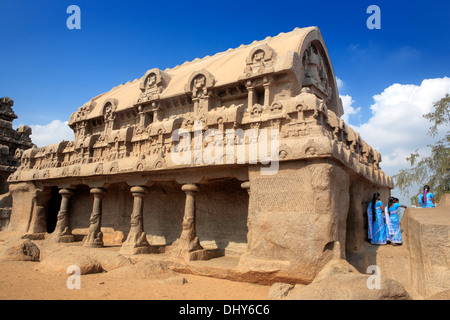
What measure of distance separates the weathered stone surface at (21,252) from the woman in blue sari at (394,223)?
32.5 ft

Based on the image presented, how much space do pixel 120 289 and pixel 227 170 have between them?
3.46m

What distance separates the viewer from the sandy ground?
579cm

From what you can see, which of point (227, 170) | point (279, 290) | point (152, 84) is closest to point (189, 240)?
point (227, 170)

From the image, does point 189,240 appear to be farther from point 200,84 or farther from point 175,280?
point 200,84

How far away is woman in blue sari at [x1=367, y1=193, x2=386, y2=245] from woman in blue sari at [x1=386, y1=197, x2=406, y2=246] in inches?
6.5

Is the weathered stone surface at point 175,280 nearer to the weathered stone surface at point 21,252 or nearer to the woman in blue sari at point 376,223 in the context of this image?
the weathered stone surface at point 21,252

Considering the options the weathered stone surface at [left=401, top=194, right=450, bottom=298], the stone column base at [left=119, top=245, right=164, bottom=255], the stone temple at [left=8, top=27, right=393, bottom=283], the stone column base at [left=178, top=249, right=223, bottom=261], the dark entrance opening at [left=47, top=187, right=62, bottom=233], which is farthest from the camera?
the dark entrance opening at [left=47, top=187, right=62, bottom=233]

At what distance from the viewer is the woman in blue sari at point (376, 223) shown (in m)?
8.30

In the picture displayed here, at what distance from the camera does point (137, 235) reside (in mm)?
9156

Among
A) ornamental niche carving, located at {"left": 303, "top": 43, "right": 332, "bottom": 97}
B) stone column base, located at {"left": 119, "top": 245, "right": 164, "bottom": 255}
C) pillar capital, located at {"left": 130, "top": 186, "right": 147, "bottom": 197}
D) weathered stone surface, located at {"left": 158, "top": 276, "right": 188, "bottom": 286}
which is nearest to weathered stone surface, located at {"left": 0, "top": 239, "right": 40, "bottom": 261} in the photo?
stone column base, located at {"left": 119, "top": 245, "right": 164, "bottom": 255}

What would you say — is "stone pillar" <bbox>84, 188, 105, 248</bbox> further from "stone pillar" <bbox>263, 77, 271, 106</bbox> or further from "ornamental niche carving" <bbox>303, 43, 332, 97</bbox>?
"ornamental niche carving" <bbox>303, 43, 332, 97</bbox>

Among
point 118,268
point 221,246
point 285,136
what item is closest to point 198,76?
point 285,136

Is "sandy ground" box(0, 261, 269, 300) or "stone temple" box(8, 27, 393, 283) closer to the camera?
"sandy ground" box(0, 261, 269, 300)
